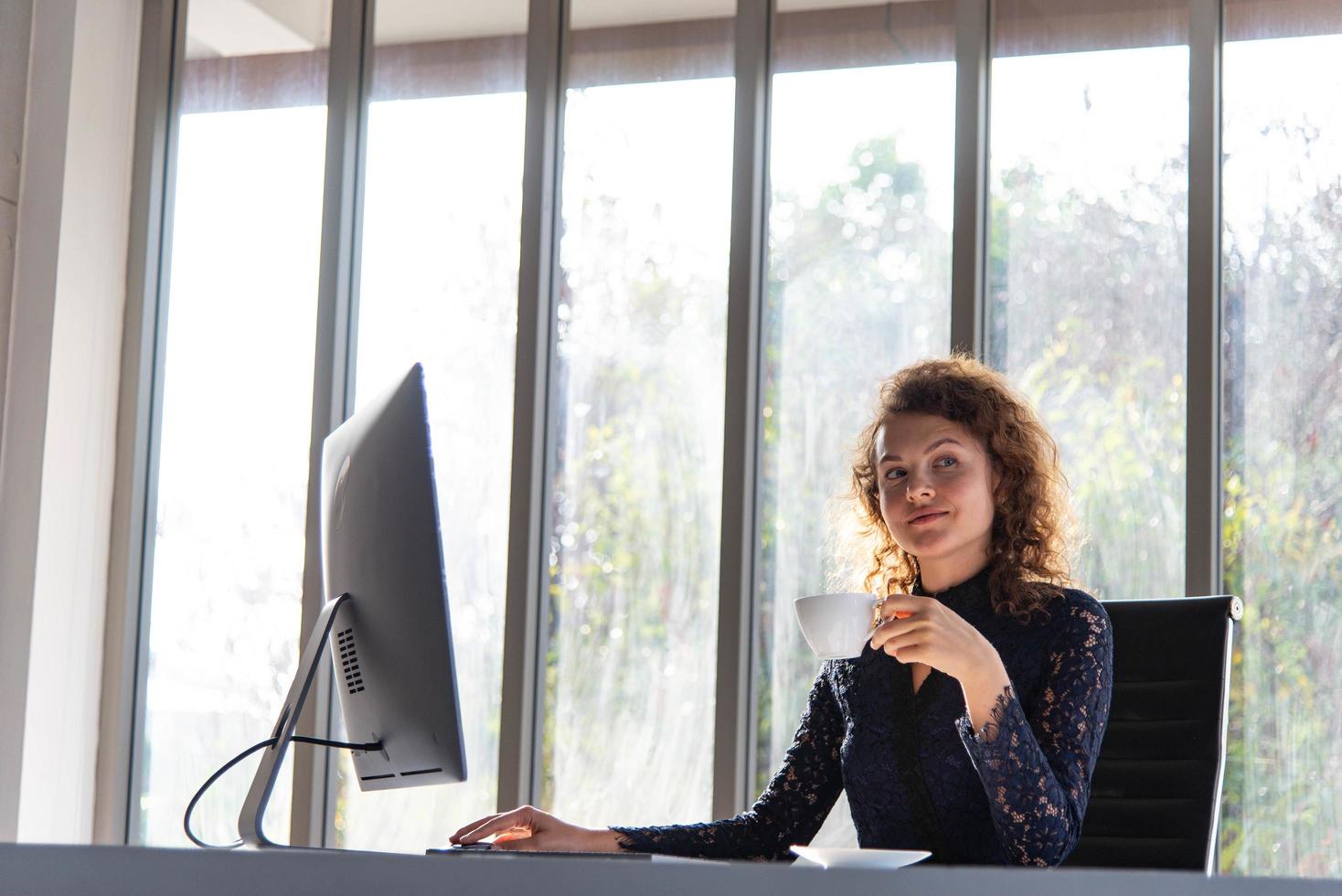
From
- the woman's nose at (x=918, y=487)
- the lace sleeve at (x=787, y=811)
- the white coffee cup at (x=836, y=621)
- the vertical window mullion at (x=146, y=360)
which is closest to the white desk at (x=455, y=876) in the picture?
the white coffee cup at (x=836, y=621)

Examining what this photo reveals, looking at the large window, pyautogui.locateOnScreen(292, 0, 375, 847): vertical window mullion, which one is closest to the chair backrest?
the large window

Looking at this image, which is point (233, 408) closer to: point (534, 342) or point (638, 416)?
point (534, 342)

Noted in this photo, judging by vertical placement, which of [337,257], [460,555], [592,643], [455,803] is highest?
[337,257]

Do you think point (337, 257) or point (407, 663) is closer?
point (407, 663)

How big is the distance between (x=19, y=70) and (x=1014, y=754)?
10.3 feet

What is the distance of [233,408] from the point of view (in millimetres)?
3498

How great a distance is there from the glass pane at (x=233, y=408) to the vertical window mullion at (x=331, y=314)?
0.20 ft

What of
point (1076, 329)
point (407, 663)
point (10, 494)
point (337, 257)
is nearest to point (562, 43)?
point (337, 257)

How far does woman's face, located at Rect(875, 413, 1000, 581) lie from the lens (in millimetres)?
1701

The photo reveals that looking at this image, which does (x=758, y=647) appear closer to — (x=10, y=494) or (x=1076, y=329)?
(x=1076, y=329)

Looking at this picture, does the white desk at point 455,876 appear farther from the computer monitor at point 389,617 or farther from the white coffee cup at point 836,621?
the white coffee cup at point 836,621

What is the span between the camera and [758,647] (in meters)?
3.08

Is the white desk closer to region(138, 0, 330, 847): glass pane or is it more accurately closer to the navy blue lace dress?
the navy blue lace dress

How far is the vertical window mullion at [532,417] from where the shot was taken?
315cm
